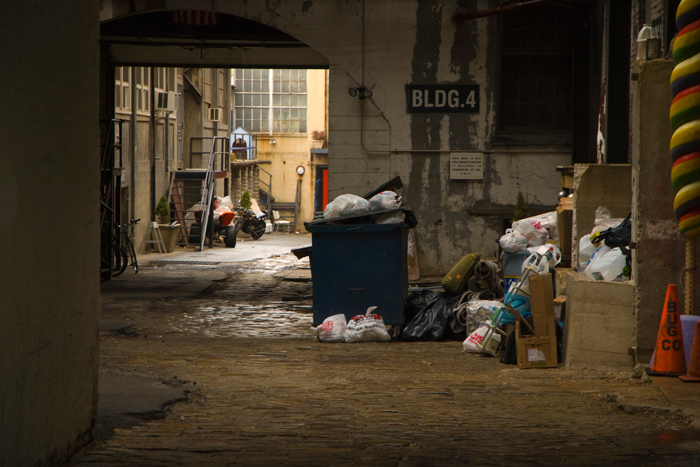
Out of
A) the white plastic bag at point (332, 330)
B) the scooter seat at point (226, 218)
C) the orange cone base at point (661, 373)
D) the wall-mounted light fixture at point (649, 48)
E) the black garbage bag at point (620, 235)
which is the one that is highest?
the wall-mounted light fixture at point (649, 48)

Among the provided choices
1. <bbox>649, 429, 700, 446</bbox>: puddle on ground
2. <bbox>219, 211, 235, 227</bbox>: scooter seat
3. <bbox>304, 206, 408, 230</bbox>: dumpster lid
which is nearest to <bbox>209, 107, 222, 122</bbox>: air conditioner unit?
<bbox>219, 211, 235, 227</bbox>: scooter seat

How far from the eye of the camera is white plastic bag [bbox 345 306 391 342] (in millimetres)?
8562

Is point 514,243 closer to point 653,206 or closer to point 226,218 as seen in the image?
point 653,206

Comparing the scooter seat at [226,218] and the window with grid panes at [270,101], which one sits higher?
the window with grid panes at [270,101]

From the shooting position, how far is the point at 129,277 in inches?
579

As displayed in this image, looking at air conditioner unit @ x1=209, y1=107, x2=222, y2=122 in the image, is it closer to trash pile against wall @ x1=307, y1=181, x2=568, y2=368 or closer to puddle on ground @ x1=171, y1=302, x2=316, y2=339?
puddle on ground @ x1=171, y1=302, x2=316, y2=339

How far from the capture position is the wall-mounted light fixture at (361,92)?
41.2 ft

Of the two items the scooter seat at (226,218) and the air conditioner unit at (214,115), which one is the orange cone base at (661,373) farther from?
the air conditioner unit at (214,115)

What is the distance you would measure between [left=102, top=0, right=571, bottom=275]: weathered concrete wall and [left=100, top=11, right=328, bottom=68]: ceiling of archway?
172 centimetres

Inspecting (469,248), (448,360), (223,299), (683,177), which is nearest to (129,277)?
(223,299)

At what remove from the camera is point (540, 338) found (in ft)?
23.3

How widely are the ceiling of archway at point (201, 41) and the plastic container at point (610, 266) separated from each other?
28.4 feet

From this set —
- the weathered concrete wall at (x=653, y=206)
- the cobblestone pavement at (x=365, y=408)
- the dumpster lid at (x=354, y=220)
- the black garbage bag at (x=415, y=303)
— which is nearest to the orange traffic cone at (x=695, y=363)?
the cobblestone pavement at (x=365, y=408)

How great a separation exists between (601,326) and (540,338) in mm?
543
